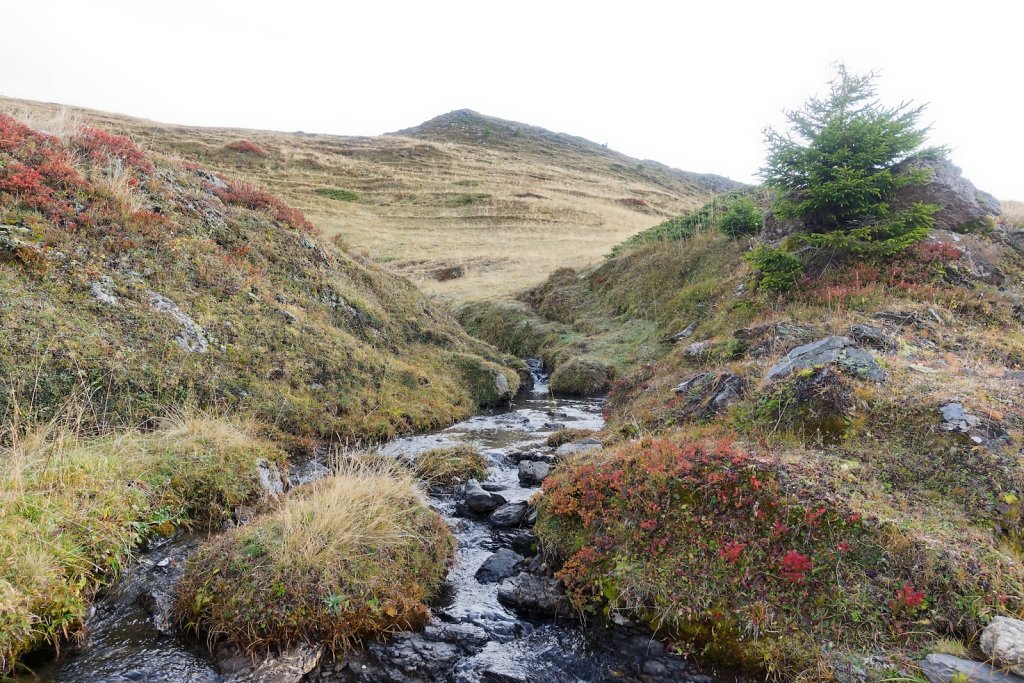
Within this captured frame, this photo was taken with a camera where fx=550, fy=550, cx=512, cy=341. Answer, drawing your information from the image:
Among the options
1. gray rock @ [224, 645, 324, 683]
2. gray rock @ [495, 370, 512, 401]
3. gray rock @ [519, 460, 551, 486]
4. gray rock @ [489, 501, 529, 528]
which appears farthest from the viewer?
gray rock @ [495, 370, 512, 401]

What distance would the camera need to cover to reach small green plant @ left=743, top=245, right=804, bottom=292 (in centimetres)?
1528

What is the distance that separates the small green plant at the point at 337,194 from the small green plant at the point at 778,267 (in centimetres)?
5680

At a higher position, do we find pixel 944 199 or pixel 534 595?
pixel 944 199

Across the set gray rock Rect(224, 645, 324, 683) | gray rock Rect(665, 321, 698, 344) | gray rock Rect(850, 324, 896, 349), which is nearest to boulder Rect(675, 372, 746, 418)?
gray rock Rect(850, 324, 896, 349)

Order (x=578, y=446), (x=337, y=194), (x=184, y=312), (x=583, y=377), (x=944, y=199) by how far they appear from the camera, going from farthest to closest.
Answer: (x=337, y=194) → (x=583, y=377) → (x=944, y=199) → (x=184, y=312) → (x=578, y=446)

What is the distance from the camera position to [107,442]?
8.74 metres

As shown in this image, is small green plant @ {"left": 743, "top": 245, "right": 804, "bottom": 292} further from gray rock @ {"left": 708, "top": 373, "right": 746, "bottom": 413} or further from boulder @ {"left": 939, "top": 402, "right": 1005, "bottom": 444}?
boulder @ {"left": 939, "top": 402, "right": 1005, "bottom": 444}

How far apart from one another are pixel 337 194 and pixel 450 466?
60.5 metres

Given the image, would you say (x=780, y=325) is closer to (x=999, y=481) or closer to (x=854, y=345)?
(x=854, y=345)

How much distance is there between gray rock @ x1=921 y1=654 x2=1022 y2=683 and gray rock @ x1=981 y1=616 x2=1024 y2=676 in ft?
0.31

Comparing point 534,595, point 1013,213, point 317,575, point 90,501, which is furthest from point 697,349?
point 1013,213

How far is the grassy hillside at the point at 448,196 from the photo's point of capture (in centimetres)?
4175

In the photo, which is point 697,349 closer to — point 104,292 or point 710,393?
point 710,393

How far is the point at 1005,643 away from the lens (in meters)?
5.01
